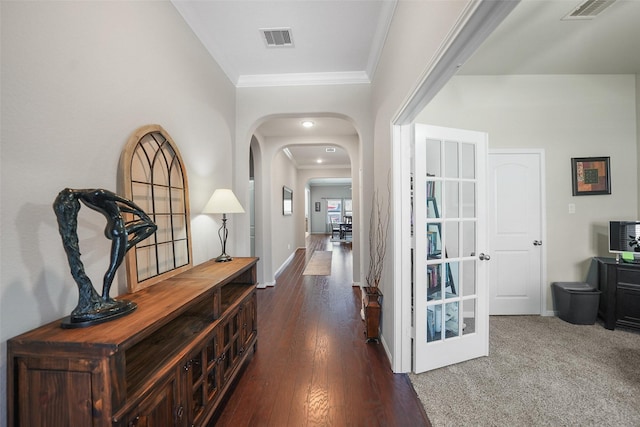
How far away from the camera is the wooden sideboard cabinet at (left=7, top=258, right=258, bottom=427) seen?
2.81 feet

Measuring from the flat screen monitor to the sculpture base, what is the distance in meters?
4.56

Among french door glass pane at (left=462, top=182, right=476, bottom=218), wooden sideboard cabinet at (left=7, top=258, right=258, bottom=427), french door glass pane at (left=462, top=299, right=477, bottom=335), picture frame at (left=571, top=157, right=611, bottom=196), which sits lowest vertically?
french door glass pane at (left=462, top=299, right=477, bottom=335)

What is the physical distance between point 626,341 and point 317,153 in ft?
19.7

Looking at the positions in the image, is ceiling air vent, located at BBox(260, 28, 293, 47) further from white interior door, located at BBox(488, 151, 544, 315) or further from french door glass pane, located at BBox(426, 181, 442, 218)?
white interior door, located at BBox(488, 151, 544, 315)

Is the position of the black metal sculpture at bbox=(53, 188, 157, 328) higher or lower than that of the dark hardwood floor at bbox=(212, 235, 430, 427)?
higher

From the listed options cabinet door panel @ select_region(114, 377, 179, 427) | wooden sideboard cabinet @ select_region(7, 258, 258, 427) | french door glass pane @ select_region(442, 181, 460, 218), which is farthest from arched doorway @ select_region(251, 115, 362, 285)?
cabinet door panel @ select_region(114, 377, 179, 427)

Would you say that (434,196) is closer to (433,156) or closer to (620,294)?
(433,156)

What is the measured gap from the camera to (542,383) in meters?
1.95

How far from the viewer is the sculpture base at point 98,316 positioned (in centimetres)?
96

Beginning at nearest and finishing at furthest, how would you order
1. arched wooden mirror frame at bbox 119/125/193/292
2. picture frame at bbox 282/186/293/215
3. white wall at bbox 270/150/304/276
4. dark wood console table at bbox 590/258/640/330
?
arched wooden mirror frame at bbox 119/125/193/292, dark wood console table at bbox 590/258/640/330, white wall at bbox 270/150/304/276, picture frame at bbox 282/186/293/215

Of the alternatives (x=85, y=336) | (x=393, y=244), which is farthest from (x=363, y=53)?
(x=85, y=336)

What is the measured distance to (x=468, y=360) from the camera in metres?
2.24

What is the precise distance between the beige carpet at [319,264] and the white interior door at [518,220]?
324 centimetres

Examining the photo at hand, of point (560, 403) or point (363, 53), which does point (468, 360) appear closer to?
point (560, 403)
